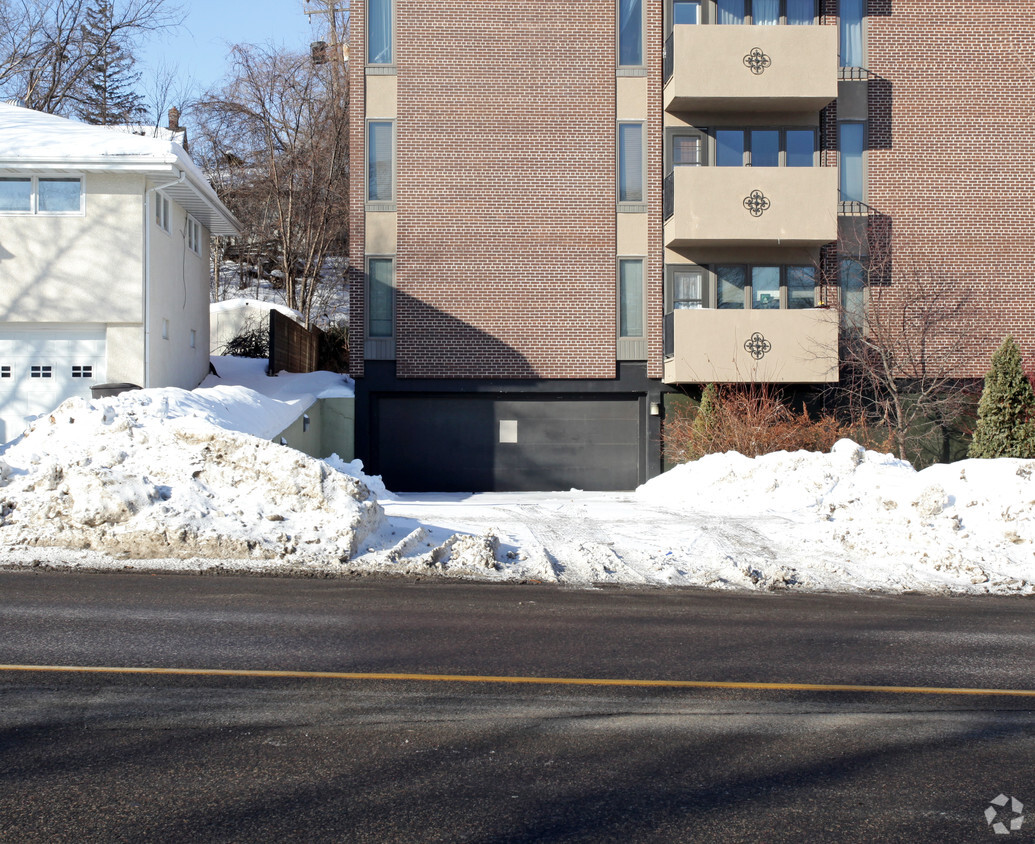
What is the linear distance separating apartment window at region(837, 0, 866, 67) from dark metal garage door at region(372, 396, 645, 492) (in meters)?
10.0

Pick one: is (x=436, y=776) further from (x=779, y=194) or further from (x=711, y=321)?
(x=779, y=194)

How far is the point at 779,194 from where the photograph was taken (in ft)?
69.4

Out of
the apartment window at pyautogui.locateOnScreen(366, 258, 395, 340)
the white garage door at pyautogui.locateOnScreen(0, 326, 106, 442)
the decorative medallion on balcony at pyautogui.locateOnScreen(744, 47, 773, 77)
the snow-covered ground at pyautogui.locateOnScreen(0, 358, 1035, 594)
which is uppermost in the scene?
the decorative medallion on balcony at pyautogui.locateOnScreen(744, 47, 773, 77)

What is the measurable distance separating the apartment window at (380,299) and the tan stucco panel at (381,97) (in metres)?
3.46

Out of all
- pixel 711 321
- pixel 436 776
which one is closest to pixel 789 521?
pixel 711 321

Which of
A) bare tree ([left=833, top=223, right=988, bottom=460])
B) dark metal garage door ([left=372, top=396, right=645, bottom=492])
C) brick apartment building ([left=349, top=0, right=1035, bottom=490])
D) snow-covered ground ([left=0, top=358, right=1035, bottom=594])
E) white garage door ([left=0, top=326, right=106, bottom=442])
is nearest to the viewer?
snow-covered ground ([left=0, top=358, right=1035, bottom=594])

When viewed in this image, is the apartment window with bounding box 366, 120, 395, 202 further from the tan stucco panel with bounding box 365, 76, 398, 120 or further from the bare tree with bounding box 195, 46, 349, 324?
the bare tree with bounding box 195, 46, 349, 324

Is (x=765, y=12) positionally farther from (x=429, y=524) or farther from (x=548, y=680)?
(x=548, y=680)

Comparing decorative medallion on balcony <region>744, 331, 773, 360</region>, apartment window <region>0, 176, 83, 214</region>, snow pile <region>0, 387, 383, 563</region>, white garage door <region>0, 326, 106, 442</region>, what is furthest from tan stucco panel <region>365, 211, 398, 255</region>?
snow pile <region>0, 387, 383, 563</region>

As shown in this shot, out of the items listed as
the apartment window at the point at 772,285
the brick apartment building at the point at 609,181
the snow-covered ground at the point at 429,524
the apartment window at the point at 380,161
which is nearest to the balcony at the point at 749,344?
the brick apartment building at the point at 609,181

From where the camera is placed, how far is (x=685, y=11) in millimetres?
22750

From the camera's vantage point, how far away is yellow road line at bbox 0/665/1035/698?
638cm

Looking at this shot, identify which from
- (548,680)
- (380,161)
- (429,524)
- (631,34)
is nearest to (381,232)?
(380,161)

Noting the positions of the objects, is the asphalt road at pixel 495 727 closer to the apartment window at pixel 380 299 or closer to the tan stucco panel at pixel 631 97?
the apartment window at pixel 380 299
